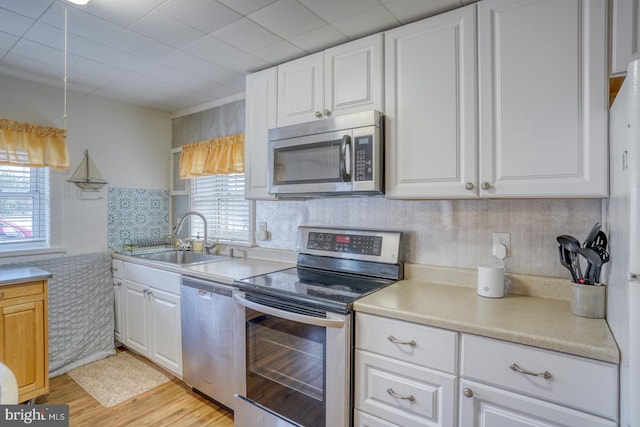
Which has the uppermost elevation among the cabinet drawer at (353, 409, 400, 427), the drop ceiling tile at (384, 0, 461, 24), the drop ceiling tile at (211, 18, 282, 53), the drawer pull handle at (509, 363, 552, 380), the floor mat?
the drop ceiling tile at (211, 18, 282, 53)

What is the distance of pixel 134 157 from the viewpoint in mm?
3154

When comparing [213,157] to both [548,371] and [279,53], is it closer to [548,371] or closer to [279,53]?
[279,53]

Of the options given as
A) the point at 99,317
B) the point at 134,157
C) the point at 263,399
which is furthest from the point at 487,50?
the point at 99,317

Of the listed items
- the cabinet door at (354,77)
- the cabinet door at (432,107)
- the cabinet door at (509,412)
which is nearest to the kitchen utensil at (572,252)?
the cabinet door at (432,107)

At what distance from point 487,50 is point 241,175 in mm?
2043

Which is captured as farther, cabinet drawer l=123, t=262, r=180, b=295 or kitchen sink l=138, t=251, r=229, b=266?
kitchen sink l=138, t=251, r=229, b=266

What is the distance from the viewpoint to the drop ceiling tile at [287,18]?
1570 millimetres

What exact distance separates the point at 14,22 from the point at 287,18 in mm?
1419

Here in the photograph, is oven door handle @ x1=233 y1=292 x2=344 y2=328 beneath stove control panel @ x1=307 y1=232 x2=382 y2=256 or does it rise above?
beneath

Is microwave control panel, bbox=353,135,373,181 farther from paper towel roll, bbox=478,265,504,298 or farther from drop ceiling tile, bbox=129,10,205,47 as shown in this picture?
drop ceiling tile, bbox=129,10,205,47

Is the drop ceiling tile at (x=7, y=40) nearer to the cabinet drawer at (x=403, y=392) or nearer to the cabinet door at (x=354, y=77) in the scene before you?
the cabinet door at (x=354, y=77)

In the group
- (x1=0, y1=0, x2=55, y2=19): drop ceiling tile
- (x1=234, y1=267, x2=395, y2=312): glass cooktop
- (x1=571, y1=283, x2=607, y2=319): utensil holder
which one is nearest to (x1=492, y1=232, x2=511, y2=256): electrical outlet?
(x1=571, y1=283, x2=607, y2=319): utensil holder

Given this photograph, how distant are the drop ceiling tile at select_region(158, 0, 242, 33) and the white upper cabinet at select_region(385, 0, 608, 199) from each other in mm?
823

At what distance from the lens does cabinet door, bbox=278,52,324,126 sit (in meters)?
1.92
